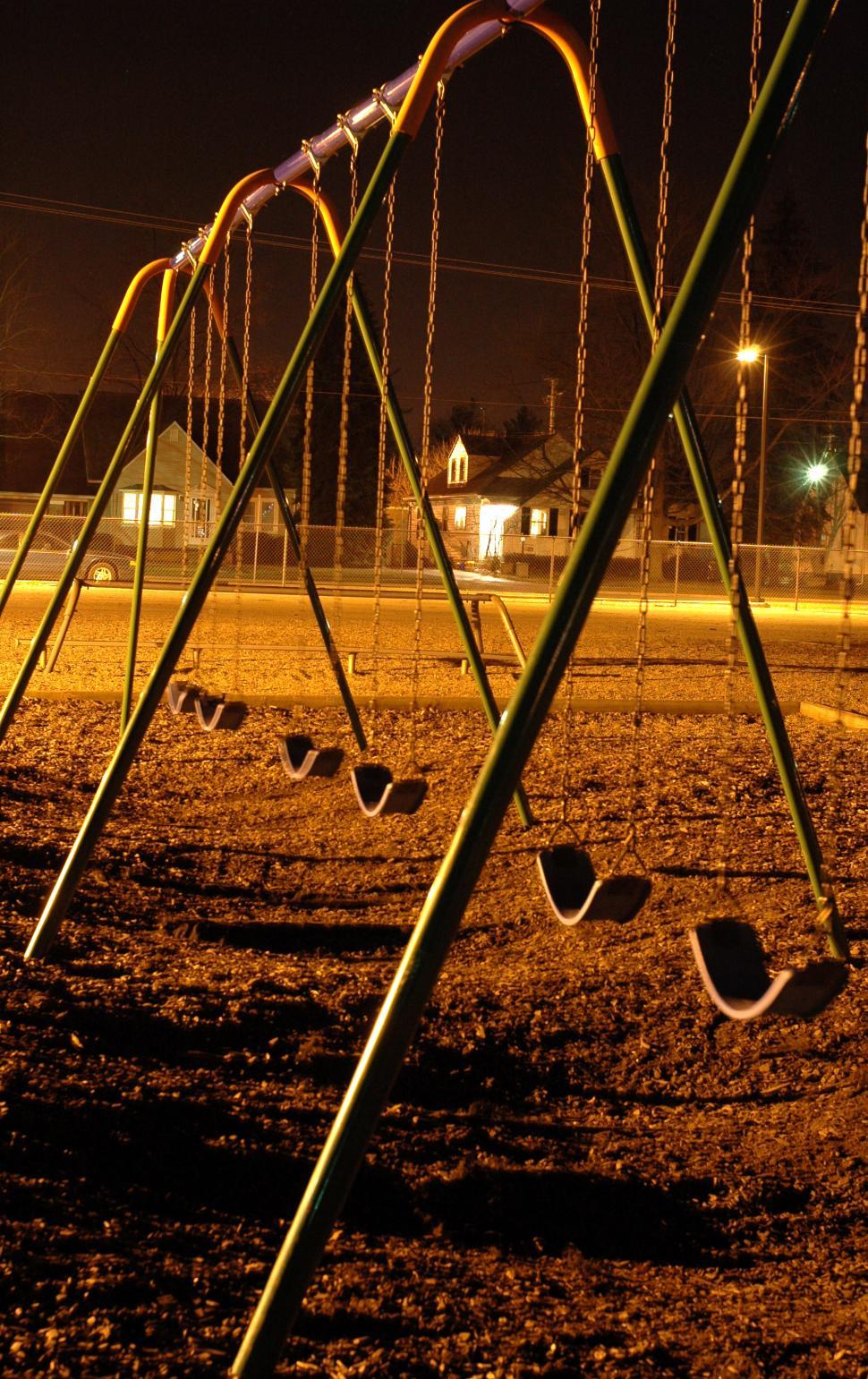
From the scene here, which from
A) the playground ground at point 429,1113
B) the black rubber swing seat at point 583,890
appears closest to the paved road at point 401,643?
the playground ground at point 429,1113

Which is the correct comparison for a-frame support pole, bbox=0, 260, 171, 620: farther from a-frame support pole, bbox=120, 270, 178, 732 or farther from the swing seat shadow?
the swing seat shadow

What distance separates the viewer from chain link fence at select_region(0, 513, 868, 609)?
28.2 metres

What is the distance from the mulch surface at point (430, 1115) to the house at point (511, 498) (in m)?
34.6

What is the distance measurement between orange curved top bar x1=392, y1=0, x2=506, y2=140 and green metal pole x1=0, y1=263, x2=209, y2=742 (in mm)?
2042

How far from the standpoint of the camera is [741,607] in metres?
4.23

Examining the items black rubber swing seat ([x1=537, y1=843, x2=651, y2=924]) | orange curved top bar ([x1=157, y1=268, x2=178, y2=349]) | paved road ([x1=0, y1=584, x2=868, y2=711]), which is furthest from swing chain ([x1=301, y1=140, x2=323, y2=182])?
black rubber swing seat ([x1=537, y1=843, x2=651, y2=924])

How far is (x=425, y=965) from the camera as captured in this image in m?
2.49

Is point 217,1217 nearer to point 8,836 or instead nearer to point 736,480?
point 736,480

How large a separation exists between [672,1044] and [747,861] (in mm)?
2153

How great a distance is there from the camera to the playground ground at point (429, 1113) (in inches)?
107

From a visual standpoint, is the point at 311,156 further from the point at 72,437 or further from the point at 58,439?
the point at 58,439

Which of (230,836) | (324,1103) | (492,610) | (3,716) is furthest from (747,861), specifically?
(492,610)

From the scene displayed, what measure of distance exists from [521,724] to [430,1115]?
1.75 m

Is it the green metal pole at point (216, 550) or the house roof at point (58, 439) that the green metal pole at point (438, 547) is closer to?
the green metal pole at point (216, 550)
